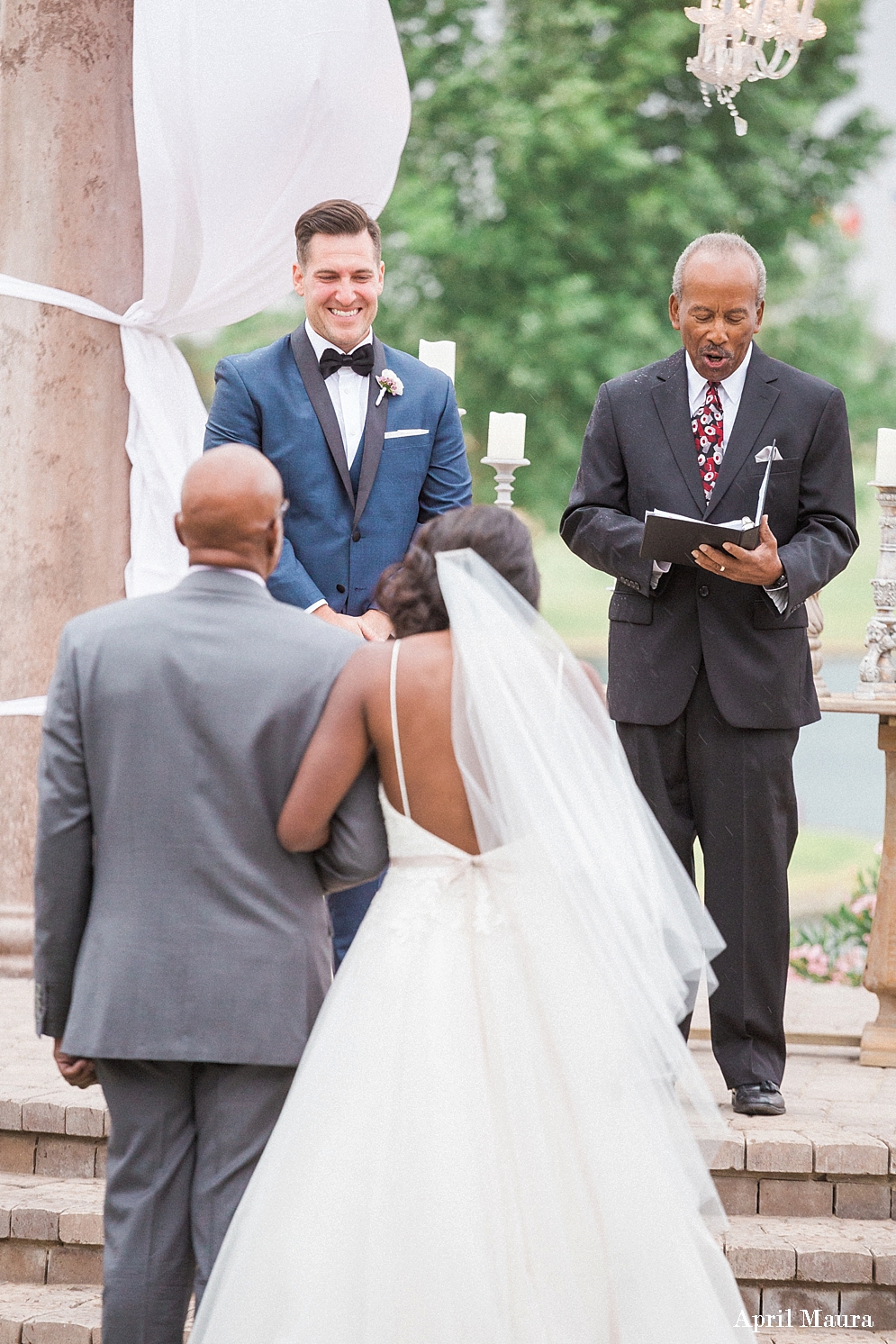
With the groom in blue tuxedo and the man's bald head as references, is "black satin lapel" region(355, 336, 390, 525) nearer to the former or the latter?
the groom in blue tuxedo

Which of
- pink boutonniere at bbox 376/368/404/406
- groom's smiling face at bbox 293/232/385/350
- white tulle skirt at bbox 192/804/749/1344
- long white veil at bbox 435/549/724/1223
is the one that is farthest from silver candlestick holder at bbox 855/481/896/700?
white tulle skirt at bbox 192/804/749/1344

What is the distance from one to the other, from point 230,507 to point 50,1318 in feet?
6.50

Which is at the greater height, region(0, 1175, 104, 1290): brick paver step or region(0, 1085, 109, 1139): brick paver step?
region(0, 1085, 109, 1139): brick paver step

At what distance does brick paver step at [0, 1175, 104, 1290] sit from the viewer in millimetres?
3541

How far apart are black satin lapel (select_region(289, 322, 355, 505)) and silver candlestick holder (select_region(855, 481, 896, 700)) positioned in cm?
184

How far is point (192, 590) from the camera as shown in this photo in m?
2.44

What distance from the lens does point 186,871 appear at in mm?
2406

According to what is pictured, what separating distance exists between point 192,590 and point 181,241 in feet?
9.31

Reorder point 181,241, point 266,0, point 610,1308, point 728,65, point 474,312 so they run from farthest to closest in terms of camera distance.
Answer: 1. point 474,312
2. point 728,65
3. point 181,241
4. point 266,0
5. point 610,1308

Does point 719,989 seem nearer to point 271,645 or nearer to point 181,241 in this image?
point 271,645

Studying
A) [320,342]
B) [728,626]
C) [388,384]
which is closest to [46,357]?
[320,342]

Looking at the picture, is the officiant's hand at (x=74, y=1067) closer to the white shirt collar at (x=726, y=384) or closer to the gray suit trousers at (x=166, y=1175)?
the gray suit trousers at (x=166, y=1175)

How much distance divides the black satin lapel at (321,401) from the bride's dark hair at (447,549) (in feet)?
3.71

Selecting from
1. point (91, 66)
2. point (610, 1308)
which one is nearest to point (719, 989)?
point (610, 1308)
